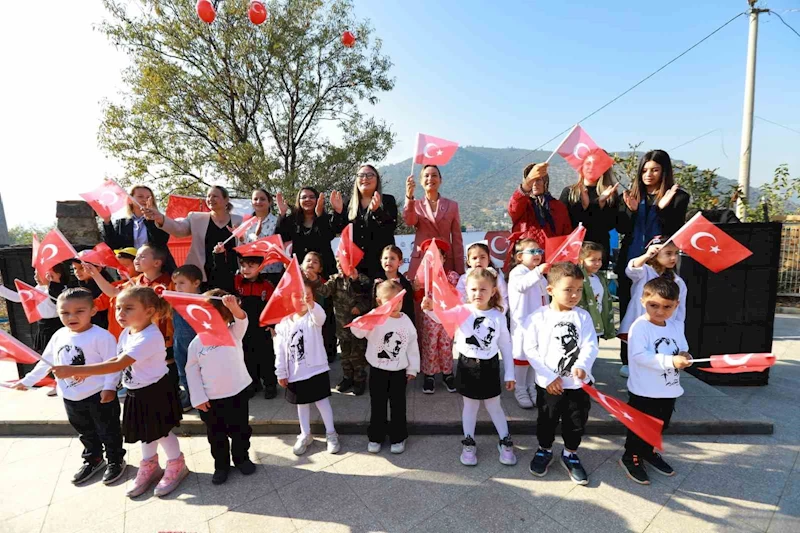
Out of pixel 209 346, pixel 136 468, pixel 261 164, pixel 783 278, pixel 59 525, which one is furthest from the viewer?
pixel 261 164

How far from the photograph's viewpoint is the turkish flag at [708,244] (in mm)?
2789

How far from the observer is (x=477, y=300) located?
279 centimetres

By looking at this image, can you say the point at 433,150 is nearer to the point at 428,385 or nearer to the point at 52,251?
the point at 428,385

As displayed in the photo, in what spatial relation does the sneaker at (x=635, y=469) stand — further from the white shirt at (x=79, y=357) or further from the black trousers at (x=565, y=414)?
the white shirt at (x=79, y=357)

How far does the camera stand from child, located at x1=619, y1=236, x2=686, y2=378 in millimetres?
3151

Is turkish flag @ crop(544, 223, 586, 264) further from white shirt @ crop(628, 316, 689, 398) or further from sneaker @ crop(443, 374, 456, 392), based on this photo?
sneaker @ crop(443, 374, 456, 392)

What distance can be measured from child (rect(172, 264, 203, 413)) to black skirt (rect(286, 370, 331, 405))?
0.86 meters

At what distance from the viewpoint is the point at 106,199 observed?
3578 mm

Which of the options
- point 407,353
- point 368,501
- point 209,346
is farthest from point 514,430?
point 209,346

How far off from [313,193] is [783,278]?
10289 mm

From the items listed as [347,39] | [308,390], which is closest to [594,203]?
[308,390]

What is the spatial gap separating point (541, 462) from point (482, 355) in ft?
2.78

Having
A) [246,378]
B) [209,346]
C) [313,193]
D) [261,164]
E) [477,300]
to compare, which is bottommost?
[246,378]

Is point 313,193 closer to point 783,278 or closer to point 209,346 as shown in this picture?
point 209,346
